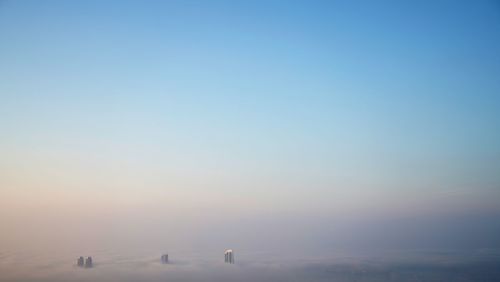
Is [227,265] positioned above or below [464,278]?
above

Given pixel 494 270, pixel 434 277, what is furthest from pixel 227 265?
pixel 494 270

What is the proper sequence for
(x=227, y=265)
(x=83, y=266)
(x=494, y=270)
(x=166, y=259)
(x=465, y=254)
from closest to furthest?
(x=83, y=266), (x=166, y=259), (x=227, y=265), (x=494, y=270), (x=465, y=254)

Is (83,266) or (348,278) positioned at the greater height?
(83,266)

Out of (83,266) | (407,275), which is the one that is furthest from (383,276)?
(83,266)

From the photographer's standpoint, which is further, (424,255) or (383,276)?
(424,255)

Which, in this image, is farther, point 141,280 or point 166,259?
point 166,259

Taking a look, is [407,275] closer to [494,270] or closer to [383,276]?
[383,276]

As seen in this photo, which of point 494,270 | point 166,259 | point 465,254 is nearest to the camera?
point 166,259

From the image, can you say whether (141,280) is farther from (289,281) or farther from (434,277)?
(434,277)

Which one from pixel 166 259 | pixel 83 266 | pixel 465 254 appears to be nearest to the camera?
pixel 83 266
